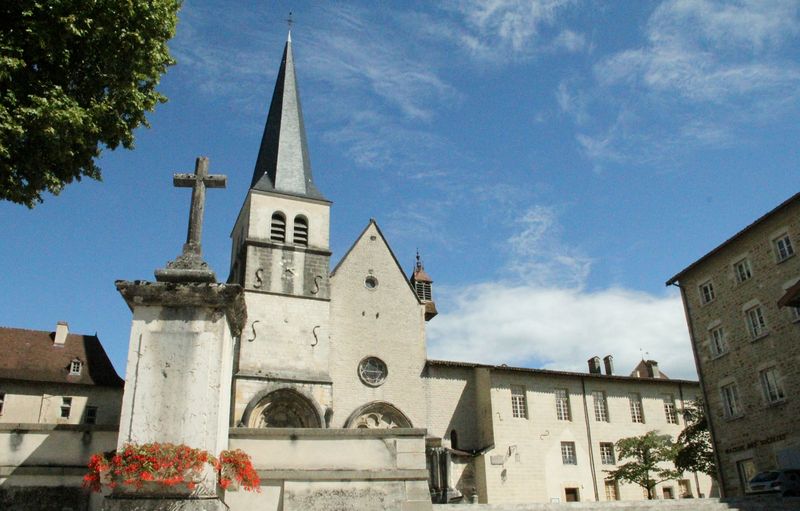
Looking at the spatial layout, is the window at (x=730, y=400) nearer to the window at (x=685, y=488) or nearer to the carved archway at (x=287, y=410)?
the window at (x=685, y=488)

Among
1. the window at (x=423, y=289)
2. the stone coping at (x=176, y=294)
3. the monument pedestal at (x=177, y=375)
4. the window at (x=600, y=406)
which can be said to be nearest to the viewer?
the monument pedestal at (x=177, y=375)

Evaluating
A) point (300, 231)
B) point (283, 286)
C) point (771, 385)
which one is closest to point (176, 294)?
point (283, 286)

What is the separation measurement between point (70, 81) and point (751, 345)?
22530 millimetres

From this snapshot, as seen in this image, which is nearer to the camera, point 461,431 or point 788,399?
point 788,399

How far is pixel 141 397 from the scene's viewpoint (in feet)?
24.8

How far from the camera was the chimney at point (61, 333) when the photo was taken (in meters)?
32.1

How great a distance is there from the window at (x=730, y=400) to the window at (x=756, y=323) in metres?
2.16

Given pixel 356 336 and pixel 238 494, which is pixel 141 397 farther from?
pixel 356 336

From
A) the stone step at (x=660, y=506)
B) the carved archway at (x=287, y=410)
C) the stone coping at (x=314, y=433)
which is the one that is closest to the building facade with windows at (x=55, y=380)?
the carved archway at (x=287, y=410)

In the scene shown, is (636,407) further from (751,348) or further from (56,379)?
(56,379)

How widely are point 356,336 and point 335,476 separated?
2018 centimetres

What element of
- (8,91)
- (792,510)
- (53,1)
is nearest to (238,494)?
(8,91)

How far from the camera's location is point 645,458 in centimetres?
2853

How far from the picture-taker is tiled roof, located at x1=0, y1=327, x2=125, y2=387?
29.7 metres
